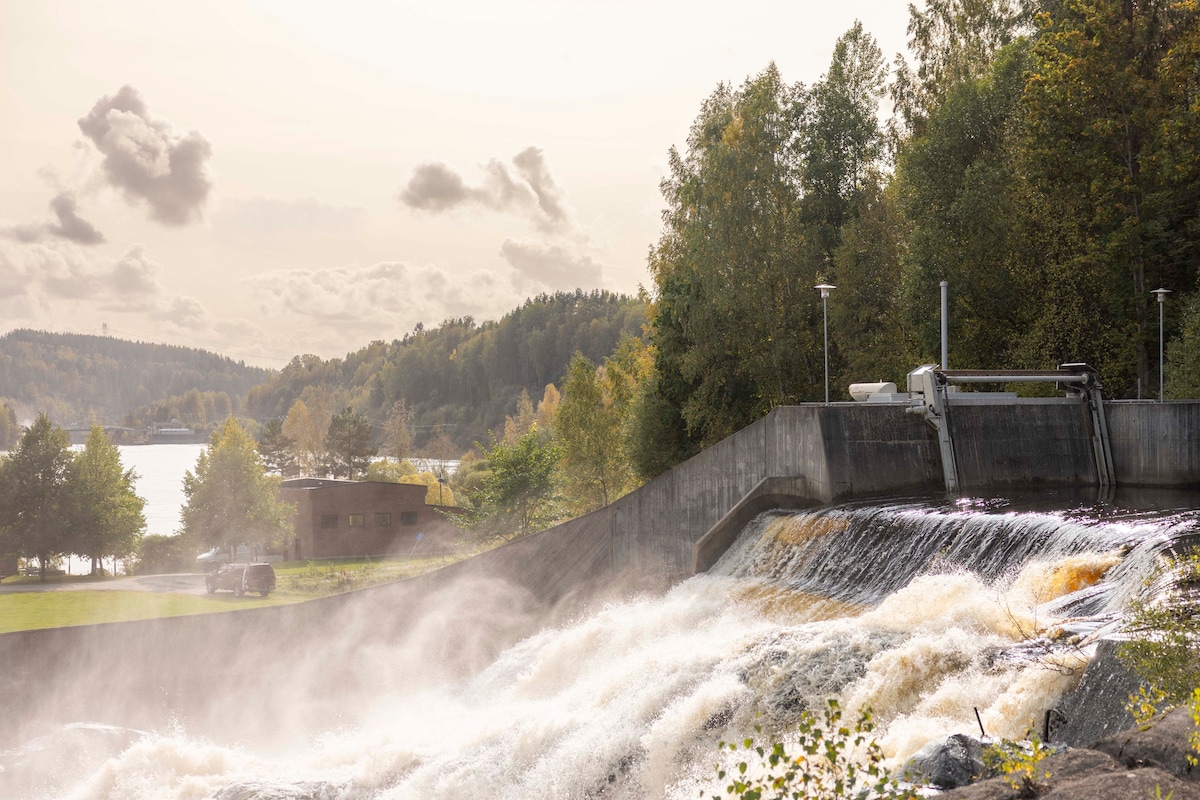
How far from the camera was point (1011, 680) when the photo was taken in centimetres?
756

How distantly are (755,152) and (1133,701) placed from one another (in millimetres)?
29666

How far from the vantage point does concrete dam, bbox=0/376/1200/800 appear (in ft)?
29.4

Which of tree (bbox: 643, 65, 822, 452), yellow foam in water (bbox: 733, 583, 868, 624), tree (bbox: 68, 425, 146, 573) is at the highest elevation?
tree (bbox: 643, 65, 822, 452)

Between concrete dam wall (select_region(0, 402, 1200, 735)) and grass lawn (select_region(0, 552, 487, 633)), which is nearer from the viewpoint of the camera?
concrete dam wall (select_region(0, 402, 1200, 735))

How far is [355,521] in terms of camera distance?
2424 inches

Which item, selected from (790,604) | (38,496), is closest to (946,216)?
(790,604)

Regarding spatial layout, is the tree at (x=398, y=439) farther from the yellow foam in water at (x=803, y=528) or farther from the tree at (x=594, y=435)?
the yellow foam in water at (x=803, y=528)

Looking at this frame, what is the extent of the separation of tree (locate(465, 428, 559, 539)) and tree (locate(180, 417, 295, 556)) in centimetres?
2255

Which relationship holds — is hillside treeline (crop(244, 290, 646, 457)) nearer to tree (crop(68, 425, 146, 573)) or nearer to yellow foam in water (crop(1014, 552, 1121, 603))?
tree (crop(68, 425, 146, 573))

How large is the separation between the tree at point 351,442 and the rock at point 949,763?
348 feet

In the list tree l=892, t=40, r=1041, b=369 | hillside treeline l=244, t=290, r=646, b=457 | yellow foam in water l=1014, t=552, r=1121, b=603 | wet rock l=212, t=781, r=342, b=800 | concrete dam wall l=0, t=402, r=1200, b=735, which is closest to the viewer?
yellow foam in water l=1014, t=552, r=1121, b=603

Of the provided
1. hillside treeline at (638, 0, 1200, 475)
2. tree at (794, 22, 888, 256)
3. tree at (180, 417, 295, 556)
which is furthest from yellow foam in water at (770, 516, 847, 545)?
tree at (180, 417, 295, 556)

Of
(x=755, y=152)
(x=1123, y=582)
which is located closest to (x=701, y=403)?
(x=755, y=152)

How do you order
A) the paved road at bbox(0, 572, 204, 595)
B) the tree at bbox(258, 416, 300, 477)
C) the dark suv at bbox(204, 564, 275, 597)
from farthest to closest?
1. the tree at bbox(258, 416, 300, 477)
2. the paved road at bbox(0, 572, 204, 595)
3. the dark suv at bbox(204, 564, 275, 597)
